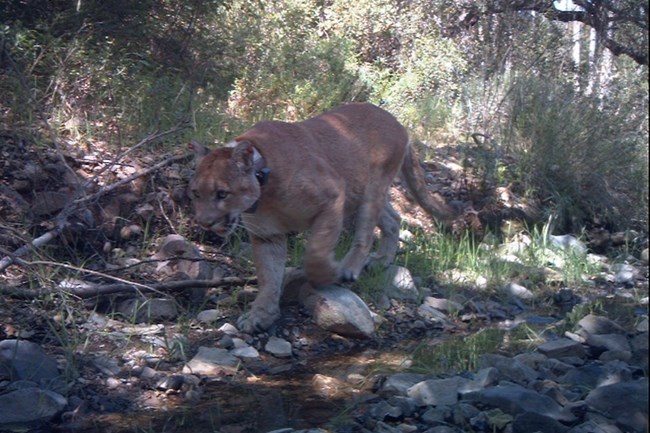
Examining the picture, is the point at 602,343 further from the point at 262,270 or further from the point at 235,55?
the point at 235,55

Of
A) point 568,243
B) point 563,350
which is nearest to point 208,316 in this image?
point 563,350

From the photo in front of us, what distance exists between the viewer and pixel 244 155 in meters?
5.66

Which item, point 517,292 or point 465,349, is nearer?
point 465,349

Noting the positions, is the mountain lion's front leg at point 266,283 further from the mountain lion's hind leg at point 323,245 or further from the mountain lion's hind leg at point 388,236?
the mountain lion's hind leg at point 388,236

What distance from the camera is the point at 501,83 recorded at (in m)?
10.5

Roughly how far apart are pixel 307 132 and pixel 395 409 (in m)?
2.68

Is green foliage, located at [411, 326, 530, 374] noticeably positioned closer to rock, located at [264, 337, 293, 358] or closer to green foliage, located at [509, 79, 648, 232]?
rock, located at [264, 337, 293, 358]

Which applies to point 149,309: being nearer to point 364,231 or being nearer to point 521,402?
point 364,231

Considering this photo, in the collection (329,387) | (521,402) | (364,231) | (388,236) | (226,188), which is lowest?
(329,387)

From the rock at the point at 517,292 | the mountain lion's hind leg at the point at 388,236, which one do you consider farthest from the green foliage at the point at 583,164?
the mountain lion's hind leg at the point at 388,236

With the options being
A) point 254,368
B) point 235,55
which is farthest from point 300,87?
point 254,368

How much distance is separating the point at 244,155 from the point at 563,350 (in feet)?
7.78

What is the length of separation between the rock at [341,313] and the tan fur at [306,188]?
0.42 ft

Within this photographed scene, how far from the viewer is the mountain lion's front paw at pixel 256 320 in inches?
237
